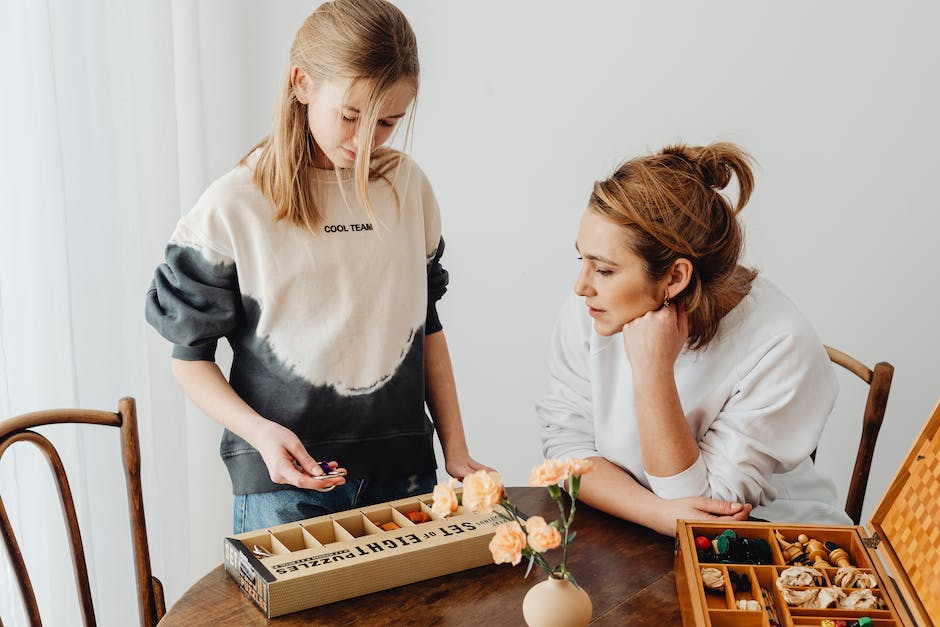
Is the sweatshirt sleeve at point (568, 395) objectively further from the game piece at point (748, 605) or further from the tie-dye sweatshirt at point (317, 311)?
the game piece at point (748, 605)

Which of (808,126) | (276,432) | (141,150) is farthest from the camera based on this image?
(808,126)

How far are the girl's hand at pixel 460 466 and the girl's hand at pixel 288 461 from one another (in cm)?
28

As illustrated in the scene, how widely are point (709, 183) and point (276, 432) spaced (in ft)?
2.65

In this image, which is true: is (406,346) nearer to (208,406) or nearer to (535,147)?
(208,406)

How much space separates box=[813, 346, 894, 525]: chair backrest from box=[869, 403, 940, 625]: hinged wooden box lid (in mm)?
500

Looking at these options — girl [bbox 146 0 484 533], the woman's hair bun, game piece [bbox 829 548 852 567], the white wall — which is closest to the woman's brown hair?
the woman's hair bun

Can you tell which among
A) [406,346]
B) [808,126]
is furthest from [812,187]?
[406,346]

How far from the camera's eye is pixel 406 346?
150 cm

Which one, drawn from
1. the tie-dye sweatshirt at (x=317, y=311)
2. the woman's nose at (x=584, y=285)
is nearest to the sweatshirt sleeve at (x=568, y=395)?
the woman's nose at (x=584, y=285)

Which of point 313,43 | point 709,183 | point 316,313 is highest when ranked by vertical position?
point 313,43

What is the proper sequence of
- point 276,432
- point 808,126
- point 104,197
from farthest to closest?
point 808,126
point 104,197
point 276,432

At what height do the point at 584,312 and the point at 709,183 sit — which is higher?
the point at 709,183

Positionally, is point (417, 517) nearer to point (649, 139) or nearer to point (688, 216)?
→ point (688, 216)

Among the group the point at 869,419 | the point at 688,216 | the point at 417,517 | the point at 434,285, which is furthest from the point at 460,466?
the point at 869,419
